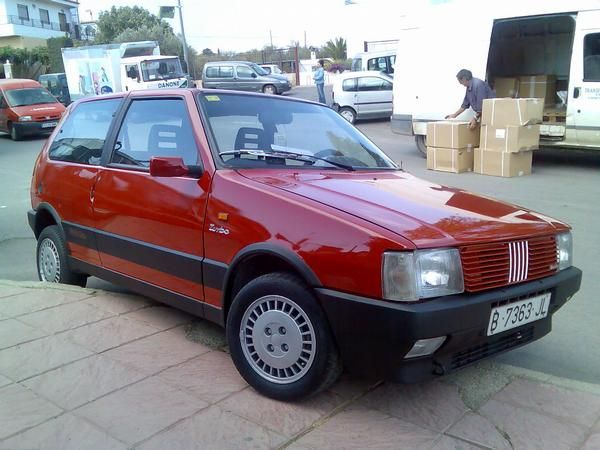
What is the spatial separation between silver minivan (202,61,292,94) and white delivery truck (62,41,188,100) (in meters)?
2.83

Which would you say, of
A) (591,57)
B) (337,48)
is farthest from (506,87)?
(337,48)

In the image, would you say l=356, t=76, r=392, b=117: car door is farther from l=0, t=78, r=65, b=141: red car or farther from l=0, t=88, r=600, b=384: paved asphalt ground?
l=0, t=78, r=65, b=141: red car

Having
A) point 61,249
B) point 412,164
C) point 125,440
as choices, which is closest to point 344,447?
point 125,440

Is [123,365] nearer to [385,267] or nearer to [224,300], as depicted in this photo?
[224,300]

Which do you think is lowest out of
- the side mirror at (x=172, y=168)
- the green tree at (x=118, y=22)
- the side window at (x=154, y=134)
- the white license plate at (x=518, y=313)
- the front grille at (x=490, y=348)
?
the front grille at (x=490, y=348)

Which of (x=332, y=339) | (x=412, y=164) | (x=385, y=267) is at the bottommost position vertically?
(x=412, y=164)

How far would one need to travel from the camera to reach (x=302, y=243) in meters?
2.94

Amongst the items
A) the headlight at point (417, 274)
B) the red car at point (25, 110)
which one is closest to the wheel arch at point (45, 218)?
the headlight at point (417, 274)

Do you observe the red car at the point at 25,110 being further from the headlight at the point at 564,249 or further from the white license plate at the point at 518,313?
the white license plate at the point at 518,313

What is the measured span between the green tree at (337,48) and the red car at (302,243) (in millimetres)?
55154

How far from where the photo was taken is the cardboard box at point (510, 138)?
10109 mm

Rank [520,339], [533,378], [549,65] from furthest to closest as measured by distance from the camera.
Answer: [549,65], [533,378], [520,339]

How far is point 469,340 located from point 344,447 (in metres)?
0.77

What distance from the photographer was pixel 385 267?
8.77ft
